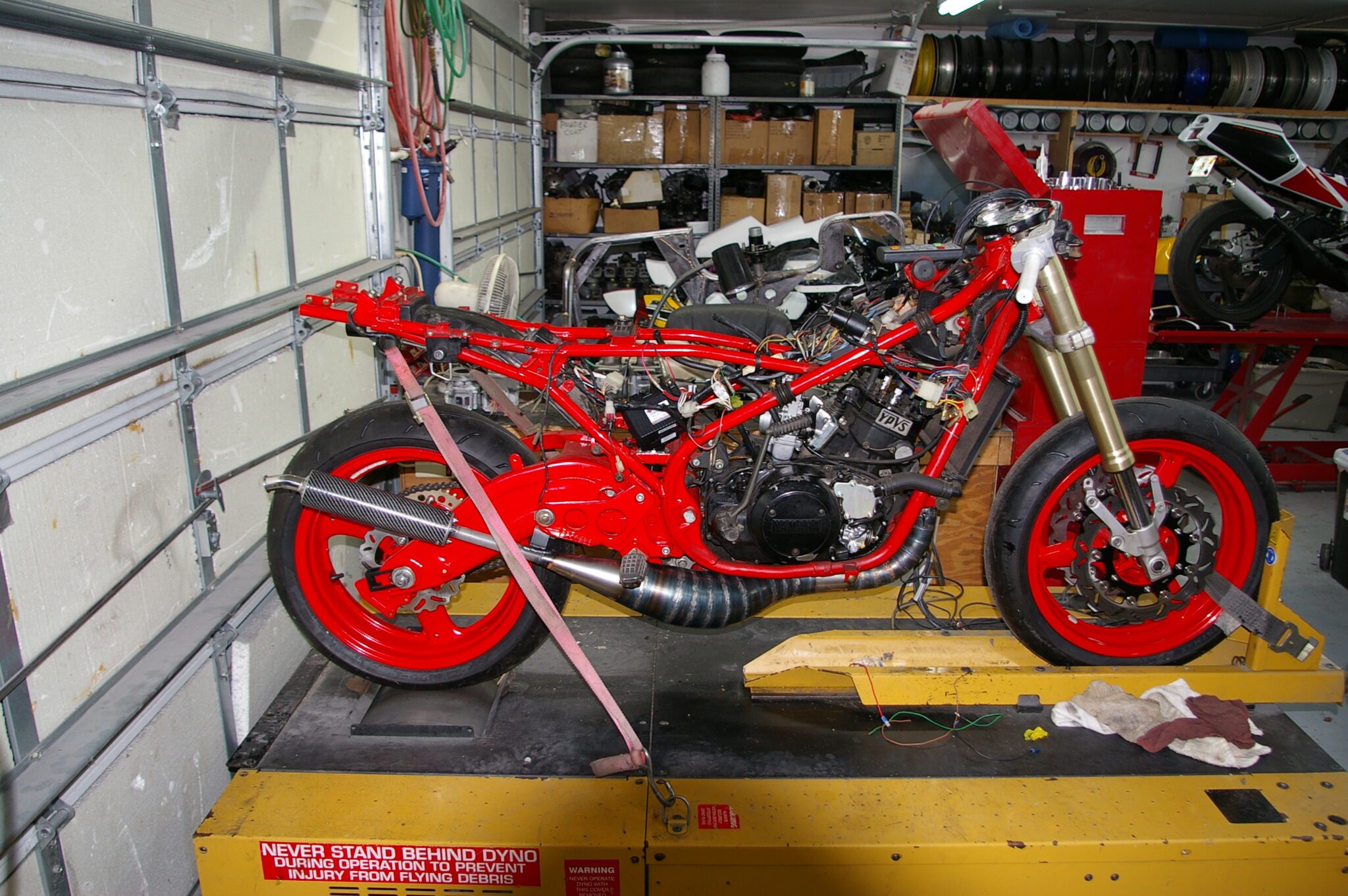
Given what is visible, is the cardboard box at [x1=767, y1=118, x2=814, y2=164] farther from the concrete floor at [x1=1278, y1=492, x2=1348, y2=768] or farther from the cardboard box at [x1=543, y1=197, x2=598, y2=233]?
the concrete floor at [x1=1278, y1=492, x2=1348, y2=768]

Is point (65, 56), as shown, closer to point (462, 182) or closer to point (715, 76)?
point (462, 182)

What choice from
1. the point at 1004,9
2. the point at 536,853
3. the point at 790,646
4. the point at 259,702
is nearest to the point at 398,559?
the point at 259,702

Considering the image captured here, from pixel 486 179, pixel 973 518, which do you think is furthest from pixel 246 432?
pixel 486 179

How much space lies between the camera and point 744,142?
24.6 feet

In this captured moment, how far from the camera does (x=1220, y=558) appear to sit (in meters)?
A: 2.44

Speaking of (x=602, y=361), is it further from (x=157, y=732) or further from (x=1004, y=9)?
(x=1004, y=9)

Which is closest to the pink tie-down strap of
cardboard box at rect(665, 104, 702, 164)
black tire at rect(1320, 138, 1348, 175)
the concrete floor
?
the concrete floor

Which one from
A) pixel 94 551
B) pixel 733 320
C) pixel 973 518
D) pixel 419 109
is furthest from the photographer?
pixel 419 109

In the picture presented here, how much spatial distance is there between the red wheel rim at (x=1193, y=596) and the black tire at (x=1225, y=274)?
340cm

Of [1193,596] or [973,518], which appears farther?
[973,518]

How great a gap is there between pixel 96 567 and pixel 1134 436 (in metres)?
2.28

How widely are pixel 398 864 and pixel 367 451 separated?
3.04 ft

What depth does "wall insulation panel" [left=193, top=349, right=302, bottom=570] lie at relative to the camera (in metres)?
2.20

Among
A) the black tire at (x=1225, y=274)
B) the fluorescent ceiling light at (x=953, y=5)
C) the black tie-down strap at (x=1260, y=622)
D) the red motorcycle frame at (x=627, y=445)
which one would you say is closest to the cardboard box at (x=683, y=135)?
the fluorescent ceiling light at (x=953, y=5)
